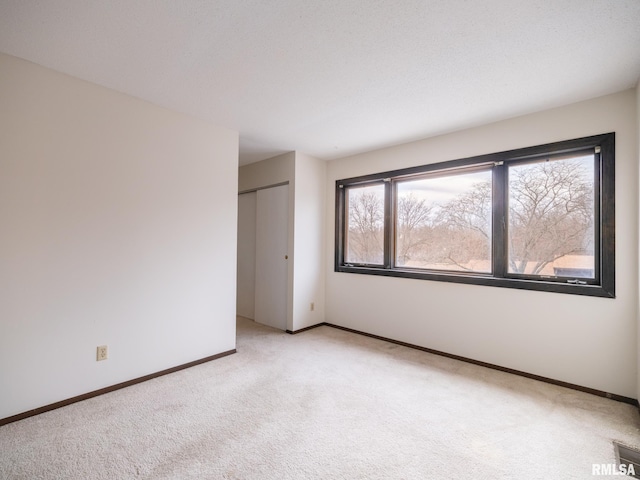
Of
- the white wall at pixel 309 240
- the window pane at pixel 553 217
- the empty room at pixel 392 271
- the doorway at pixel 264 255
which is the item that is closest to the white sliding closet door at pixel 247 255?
the doorway at pixel 264 255

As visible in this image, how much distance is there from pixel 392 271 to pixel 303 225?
4.48 ft

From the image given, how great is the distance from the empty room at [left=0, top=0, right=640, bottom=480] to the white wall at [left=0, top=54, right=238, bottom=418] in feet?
0.05

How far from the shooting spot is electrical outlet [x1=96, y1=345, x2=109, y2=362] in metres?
2.42

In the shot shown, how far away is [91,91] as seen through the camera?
2.41 m

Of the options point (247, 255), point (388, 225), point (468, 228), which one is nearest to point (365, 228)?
point (388, 225)

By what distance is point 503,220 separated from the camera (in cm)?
304

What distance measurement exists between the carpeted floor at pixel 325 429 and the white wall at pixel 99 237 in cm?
33

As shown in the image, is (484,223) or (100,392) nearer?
(100,392)

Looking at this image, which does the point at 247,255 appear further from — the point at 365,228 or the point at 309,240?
the point at 365,228

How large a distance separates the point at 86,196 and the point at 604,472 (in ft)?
12.6

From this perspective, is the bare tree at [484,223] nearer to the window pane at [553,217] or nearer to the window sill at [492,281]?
the window pane at [553,217]

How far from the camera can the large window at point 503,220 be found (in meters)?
2.58

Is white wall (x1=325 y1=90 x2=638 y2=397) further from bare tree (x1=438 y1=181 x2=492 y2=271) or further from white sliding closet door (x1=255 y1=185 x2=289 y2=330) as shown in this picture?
white sliding closet door (x1=255 y1=185 x2=289 y2=330)

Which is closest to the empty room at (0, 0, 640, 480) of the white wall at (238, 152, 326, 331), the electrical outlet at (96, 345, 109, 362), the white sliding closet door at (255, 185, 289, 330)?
the electrical outlet at (96, 345, 109, 362)
